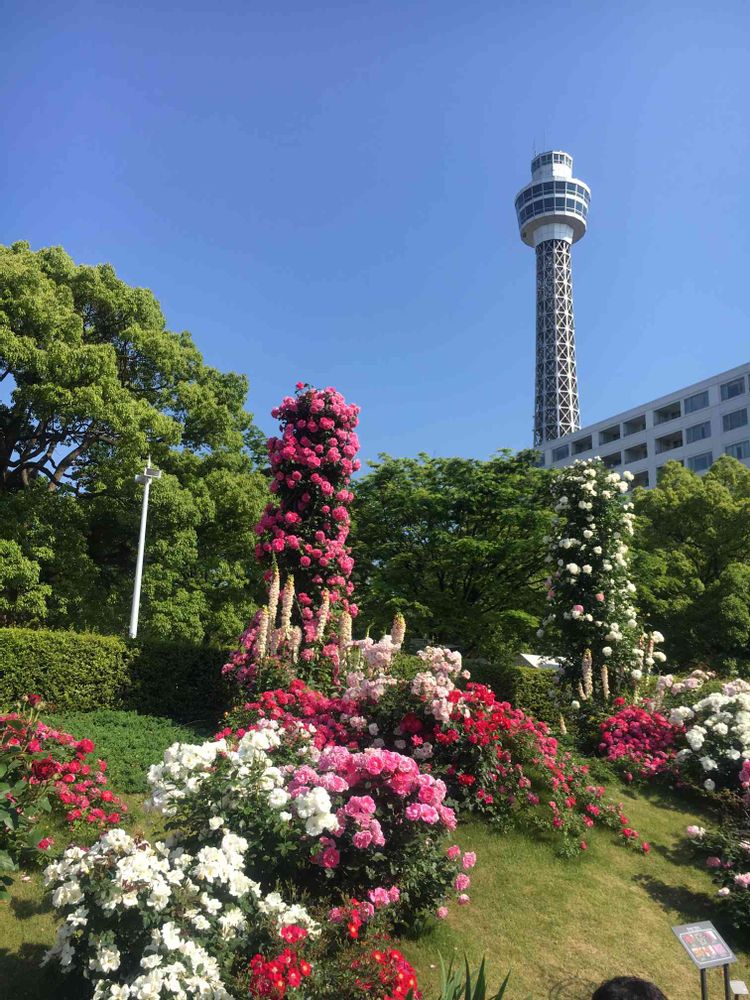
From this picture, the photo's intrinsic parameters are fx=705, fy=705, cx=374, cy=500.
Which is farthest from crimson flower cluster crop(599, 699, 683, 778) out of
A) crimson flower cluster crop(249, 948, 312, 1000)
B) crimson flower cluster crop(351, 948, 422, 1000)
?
crimson flower cluster crop(249, 948, 312, 1000)

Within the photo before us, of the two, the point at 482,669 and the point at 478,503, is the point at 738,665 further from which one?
the point at 482,669

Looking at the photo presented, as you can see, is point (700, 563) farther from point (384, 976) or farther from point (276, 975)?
point (276, 975)

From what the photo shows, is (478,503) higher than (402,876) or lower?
higher

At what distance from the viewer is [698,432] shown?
62.8m

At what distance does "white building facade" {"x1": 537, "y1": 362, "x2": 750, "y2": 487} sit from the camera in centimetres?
5866

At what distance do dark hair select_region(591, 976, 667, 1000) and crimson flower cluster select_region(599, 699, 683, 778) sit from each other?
523 centimetres

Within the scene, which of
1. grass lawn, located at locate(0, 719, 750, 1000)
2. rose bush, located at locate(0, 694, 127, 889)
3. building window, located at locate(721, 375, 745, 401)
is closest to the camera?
grass lawn, located at locate(0, 719, 750, 1000)

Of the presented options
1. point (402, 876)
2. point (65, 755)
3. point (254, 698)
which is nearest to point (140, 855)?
point (402, 876)

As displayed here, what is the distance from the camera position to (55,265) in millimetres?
19047

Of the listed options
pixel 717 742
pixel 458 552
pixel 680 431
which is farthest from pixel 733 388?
pixel 717 742

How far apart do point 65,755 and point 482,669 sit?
690 centimetres

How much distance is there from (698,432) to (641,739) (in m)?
60.3

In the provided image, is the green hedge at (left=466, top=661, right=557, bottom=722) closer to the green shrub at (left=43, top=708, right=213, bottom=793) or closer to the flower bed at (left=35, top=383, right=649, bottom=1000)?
the flower bed at (left=35, top=383, right=649, bottom=1000)

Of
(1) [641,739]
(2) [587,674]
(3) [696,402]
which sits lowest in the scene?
(1) [641,739]
